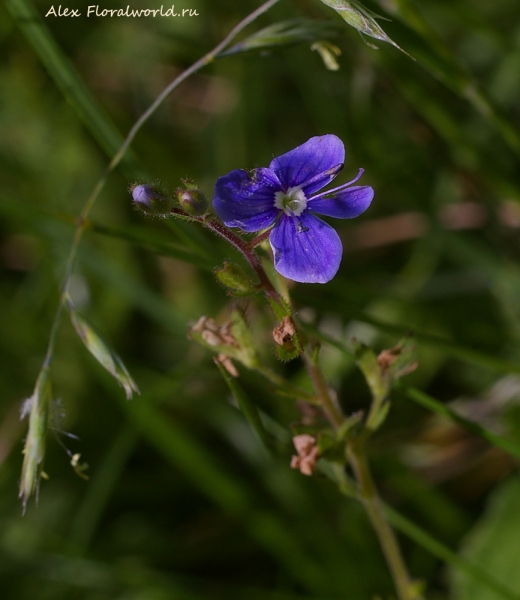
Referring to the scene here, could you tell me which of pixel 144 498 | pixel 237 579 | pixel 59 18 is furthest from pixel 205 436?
pixel 59 18

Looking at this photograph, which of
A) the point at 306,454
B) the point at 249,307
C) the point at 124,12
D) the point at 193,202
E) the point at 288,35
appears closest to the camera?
the point at 193,202

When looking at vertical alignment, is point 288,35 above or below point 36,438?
above

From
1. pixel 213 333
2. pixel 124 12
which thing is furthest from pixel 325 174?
pixel 124 12

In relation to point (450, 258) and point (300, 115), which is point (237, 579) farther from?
point (300, 115)

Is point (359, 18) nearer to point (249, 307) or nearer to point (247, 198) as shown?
point (247, 198)

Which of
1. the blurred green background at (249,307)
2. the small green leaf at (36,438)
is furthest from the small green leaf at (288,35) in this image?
the small green leaf at (36,438)

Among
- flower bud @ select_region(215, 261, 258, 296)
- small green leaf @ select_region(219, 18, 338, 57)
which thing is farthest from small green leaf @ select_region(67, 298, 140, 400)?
small green leaf @ select_region(219, 18, 338, 57)
